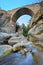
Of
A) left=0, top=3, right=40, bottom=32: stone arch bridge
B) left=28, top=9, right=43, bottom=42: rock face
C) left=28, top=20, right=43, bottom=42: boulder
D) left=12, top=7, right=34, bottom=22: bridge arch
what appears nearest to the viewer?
left=28, top=20, right=43, bottom=42: boulder

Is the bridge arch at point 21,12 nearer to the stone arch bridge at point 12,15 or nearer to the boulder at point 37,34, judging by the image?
the stone arch bridge at point 12,15

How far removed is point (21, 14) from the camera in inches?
1250

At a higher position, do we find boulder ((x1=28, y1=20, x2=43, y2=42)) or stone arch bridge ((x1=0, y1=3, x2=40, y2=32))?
stone arch bridge ((x1=0, y1=3, x2=40, y2=32))

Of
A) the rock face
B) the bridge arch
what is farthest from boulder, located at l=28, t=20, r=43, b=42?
the bridge arch

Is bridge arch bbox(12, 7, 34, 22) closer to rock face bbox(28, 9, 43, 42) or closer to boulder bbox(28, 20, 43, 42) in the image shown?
rock face bbox(28, 9, 43, 42)

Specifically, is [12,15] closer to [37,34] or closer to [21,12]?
[21,12]

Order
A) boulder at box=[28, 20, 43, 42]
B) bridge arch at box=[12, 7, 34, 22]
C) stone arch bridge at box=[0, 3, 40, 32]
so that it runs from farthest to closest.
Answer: stone arch bridge at box=[0, 3, 40, 32], bridge arch at box=[12, 7, 34, 22], boulder at box=[28, 20, 43, 42]

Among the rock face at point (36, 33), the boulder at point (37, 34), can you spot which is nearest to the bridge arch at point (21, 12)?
the rock face at point (36, 33)

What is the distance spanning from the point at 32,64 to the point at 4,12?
28.1 metres

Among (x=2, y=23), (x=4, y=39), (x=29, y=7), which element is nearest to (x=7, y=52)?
(x=4, y=39)

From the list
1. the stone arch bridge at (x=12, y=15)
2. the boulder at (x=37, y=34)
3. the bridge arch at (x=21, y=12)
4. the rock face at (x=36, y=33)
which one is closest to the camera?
the boulder at (x=37, y=34)

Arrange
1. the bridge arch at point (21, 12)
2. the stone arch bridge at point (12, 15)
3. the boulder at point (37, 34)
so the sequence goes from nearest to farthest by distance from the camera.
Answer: the boulder at point (37, 34) < the bridge arch at point (21, 12) < the stone arch bridge at point (12, 15)

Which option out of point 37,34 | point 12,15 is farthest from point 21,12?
point 37,34

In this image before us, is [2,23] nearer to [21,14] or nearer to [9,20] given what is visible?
[9,20]
